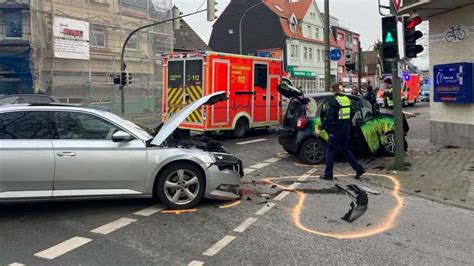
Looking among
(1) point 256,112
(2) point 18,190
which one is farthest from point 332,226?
(1) point 256,112

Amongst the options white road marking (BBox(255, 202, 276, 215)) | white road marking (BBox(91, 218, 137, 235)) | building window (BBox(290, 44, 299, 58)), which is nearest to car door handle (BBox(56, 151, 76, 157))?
white road marking (BBox(91, 218, 137, 235))

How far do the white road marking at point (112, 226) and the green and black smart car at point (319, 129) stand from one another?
527cm

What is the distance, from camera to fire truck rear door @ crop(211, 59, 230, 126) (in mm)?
12961

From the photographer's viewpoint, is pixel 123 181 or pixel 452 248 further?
pixel 123 181

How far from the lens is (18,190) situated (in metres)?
5.48

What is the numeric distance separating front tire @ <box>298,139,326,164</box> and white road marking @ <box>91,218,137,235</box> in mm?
5288

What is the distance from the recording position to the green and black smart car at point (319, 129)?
998 centimetres

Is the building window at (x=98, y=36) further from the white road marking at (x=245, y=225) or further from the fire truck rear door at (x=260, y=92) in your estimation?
the white road marking at (x=245, y=225)

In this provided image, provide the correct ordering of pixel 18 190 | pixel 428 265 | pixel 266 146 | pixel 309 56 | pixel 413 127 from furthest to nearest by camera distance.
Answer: pixel 309 56 → pixel 413 127 → pixel 266 146 → pixel 18 190 → pixel 428 265

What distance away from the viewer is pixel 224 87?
13.3 m

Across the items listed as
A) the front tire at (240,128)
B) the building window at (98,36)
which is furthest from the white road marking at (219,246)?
the building window at (98,36)

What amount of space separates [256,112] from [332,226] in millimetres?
9408

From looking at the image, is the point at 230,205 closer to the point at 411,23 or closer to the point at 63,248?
the point at 63,248

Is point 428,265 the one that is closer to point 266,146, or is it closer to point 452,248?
point 452,248
